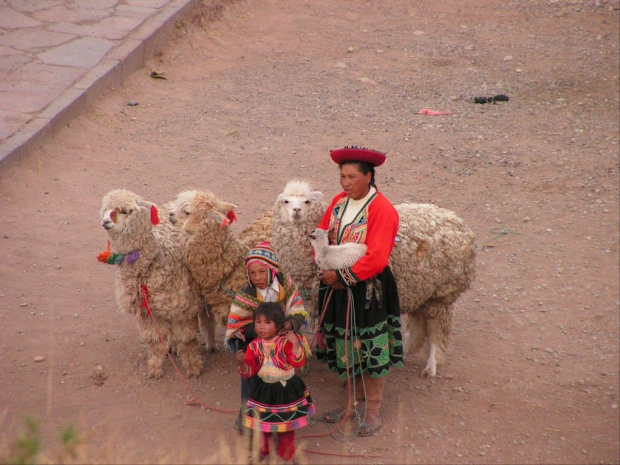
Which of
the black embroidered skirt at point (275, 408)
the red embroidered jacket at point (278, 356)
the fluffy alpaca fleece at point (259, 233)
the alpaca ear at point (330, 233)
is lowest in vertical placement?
the black embroidered skirt at point (275, 408)

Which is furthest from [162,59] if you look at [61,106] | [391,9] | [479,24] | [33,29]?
[479,24]

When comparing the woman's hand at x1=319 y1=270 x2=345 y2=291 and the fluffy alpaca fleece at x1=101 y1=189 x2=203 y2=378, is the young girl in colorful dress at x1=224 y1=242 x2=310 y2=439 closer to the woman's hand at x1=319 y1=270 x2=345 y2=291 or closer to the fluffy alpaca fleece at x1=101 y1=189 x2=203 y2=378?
the woman's hand at x1=319 y1=270 x2=345 y2=291

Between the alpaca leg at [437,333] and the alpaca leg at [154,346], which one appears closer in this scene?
the alpaca leg at [154,346]

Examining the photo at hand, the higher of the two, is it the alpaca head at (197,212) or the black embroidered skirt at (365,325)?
the alpaca head at (197,212)

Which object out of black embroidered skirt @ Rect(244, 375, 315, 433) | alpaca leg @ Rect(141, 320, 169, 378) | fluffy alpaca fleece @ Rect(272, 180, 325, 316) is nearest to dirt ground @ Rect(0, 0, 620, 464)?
alpaca leg @ Rect(141, 320, 169, 378)

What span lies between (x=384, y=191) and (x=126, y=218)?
3.54 m

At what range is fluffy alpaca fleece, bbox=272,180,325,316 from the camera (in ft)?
13.8

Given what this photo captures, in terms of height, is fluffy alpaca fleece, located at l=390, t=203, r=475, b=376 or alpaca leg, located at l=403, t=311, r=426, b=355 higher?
fluffy alpaca fleece, located at l=390, t=203, r=475, b=376

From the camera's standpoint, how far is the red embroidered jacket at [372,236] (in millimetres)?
3834

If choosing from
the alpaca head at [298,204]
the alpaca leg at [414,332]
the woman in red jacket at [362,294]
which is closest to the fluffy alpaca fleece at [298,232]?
the alpaca head at [298,204]

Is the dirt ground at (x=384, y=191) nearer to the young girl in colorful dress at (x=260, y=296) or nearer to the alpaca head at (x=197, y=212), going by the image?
the young girl in colorful dress at (x=260, y=296)

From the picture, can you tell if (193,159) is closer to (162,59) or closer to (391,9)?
(162,59)

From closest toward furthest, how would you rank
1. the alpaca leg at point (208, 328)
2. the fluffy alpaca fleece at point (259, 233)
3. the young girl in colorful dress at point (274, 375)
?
the young girl in colorful dress at point (274, 375)
the fluffy alpaca fleece at point (259, 233)
the alpaca leg at point (208, 328)

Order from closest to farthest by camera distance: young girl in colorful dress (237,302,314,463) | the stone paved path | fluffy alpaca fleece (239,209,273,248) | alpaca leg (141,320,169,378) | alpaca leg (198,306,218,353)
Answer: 1. young girl in colorful dress (237,302,314,463)
2. alpaca leg (141,320,169,378)
3. fluffy alpaca fleece (239,209,273,248)
4. alpaca leg (198,306,218,353)
5. the stone paved path
